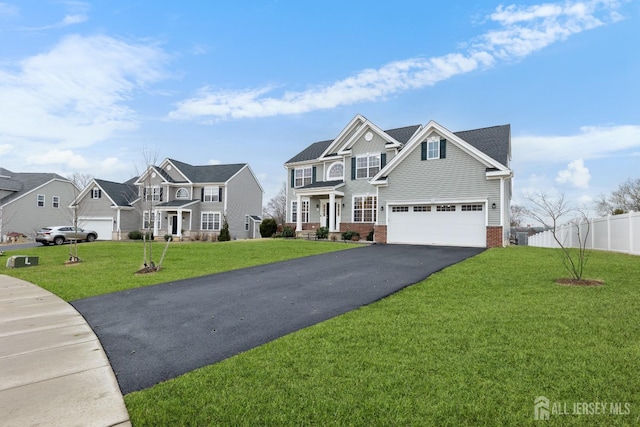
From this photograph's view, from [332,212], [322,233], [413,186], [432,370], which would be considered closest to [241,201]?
[332,212]

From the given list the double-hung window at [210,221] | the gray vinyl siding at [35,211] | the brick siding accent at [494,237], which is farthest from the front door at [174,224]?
the brick siding accent at [494,237]

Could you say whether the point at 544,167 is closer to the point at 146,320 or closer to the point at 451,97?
the point at 451,97

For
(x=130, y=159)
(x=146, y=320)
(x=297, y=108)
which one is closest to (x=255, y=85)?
(x=297, y=108)

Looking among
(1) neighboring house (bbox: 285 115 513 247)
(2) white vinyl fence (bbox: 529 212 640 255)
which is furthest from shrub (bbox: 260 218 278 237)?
(2) white vinyl fence (bbox: 529 212 640 255)

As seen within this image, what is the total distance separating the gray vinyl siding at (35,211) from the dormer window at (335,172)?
26428 millimetres

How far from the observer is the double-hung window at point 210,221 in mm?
34219

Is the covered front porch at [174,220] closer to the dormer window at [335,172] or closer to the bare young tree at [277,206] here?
the dormer window at [335,172]

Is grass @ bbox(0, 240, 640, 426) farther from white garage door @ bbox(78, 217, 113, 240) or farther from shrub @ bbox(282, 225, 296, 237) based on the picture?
white garage door @ bbox(78, 217, 113, 240)

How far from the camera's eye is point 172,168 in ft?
115

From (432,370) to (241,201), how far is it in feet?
113

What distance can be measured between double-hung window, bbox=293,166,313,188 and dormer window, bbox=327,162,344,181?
1979mm

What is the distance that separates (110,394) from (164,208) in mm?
31950

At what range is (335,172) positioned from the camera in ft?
86.3

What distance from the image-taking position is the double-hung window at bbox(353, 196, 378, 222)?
2350 cm
